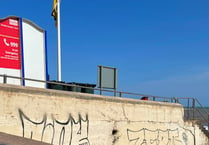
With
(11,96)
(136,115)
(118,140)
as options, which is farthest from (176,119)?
(11,96)

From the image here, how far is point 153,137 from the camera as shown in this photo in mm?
17688

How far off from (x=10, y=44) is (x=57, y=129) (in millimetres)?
3277

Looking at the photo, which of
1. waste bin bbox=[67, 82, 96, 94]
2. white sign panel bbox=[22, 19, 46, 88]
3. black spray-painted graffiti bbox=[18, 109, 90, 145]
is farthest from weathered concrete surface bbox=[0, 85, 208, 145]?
white sign panel bbox=[22, 19, 46, 88]

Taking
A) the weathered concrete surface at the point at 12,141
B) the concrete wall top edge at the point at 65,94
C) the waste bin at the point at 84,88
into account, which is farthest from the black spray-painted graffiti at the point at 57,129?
the weathered concrete surface at the point at 12,141

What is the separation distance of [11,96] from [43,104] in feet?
4.47

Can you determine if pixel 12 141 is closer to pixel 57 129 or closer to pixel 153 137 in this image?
pixel 57 129

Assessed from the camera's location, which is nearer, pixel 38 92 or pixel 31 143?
pixel 31 143

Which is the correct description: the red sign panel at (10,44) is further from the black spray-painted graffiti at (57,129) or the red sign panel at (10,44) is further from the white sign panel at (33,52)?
the black spray-painted graffiti at (57,129)

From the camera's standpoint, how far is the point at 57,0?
730 inches

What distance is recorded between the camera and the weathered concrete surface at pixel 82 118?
10.3 meters

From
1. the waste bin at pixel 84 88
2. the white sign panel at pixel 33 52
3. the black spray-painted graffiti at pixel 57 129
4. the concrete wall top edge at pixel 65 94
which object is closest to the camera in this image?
the concrete wall top edge at pixel 65 94

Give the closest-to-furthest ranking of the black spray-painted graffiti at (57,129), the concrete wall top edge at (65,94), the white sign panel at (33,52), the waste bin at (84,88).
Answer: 1. the concrete wall top edge at (65,94)
2. the black spray-painted graffiti at (57,129)
3. the white sign panel at (33,52)
4. the waste bin at (84,88)

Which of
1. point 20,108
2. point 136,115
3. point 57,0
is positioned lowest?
point 136,115

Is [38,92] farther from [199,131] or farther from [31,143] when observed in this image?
[199,131]
